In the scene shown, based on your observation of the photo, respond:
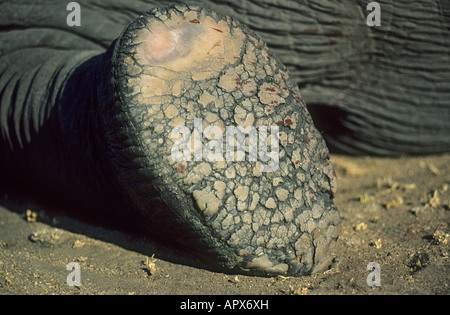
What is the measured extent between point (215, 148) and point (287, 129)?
0.28 metres

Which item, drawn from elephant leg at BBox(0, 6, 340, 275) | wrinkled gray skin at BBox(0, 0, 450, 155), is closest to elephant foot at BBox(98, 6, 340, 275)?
elephant leg at BBox(0, 6, 340, 275)

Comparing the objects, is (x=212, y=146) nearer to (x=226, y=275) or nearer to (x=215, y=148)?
(x=215, y=148)

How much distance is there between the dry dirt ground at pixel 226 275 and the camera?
171 centimetres

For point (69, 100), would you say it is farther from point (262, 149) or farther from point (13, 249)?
point (262, 149)

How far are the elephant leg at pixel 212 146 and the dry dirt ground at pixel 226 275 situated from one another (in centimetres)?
9

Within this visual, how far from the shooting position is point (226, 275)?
1817 mm

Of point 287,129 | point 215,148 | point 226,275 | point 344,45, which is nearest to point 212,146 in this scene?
point 215,148

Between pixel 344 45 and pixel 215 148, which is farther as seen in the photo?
pixel 344 45

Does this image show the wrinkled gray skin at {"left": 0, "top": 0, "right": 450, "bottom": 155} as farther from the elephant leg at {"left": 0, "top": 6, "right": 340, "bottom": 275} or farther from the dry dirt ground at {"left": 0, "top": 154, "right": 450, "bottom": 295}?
the elephant leg at {"left": 0, "top": 6, "right": 340, "bottom": 275}

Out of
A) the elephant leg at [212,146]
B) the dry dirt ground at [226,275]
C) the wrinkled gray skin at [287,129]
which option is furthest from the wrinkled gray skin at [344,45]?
the elephant leg at [212,146]

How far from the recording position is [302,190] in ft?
6.00

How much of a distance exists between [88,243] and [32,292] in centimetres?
45

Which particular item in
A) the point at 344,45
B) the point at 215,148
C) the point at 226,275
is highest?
the point at 344,45

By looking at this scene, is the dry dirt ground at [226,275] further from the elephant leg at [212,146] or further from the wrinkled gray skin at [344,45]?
the wrinkled gray skin at [344,45]
